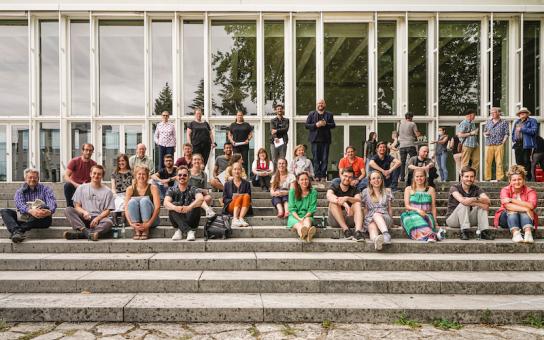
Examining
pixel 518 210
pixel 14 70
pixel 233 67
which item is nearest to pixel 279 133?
pixel 233 67

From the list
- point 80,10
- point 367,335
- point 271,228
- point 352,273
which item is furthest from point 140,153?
point 80,10

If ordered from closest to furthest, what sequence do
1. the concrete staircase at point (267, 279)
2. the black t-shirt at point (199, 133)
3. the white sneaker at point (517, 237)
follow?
the concrete staircase at point (267, 279)
the white sneaker at point (517, 237)
the black t-shirt at point (199, 133)

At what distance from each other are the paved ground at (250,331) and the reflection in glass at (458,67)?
1108cm

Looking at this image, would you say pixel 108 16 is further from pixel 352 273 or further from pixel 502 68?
pixel 502 68

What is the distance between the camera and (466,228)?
7043 mm

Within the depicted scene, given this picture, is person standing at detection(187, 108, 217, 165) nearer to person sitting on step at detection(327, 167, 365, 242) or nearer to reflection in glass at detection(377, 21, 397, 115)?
person sitting on step at detection(327, 167, 365, 242)

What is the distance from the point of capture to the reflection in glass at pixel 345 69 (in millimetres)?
14320

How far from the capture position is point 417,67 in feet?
47.2

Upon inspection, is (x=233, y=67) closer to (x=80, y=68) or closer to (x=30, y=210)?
(x=80, y=68)

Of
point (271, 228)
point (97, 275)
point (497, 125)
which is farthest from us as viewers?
point (497, 125)

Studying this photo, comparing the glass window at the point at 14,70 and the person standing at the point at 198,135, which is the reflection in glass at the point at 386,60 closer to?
the person standing at the point at 198,135

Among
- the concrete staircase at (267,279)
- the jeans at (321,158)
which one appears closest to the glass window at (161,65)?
the jeans at (321,158)

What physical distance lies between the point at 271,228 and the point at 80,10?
1071 centimetres

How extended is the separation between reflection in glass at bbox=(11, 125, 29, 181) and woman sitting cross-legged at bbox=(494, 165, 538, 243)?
1361 centimetres
